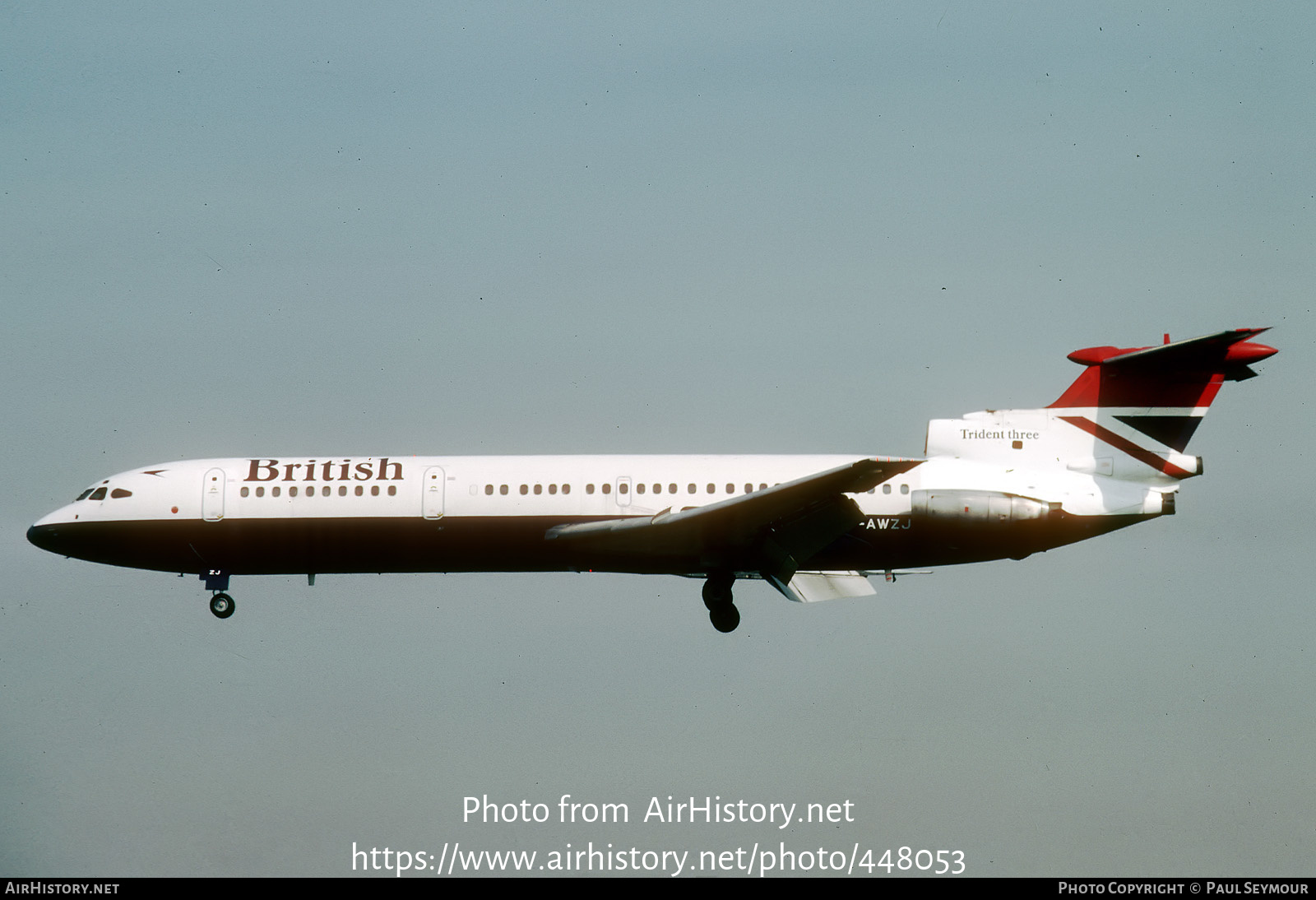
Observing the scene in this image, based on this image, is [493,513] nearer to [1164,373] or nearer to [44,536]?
[44,536]

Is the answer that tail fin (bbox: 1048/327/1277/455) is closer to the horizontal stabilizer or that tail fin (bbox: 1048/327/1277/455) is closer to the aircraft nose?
the horizontal stabilizer

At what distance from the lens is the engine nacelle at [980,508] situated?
87.0 feet

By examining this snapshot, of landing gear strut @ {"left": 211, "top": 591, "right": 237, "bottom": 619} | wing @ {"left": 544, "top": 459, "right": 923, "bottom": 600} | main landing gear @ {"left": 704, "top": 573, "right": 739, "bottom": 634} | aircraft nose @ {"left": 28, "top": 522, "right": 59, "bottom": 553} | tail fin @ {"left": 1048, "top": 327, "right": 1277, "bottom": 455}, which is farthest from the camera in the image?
aircraft nose @ {"left": 28, "top": 522, "right": 59, "bottom": 553}

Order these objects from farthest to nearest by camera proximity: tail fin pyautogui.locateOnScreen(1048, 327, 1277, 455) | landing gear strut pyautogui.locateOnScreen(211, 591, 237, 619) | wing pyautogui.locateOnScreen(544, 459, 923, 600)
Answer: landing gear strut pyautogui.locateOnScreen(211, 591, 237, 619) → tail fin pyautogui.locateOnScreen(1048, 327, 1277, 455) → wing pyautogui.locateOnScreen(544, 459, 923, 600)

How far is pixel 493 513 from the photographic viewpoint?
28438 millimetres

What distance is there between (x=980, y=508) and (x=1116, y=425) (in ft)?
12.5

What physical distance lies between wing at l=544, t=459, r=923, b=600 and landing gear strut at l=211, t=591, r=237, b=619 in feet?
24.3

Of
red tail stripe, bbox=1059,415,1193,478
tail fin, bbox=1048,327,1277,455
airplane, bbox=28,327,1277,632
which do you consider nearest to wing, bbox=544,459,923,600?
airplane, bbox=28,327,1277,632

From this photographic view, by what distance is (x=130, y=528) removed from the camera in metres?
29.7

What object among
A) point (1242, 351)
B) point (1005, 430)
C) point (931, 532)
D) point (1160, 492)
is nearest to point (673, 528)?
point (931, 532)

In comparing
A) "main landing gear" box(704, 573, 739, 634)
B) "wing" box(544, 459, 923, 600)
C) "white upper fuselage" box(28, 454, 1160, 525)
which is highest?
"white upper fuselage" box(28, 454, 1160, 525)

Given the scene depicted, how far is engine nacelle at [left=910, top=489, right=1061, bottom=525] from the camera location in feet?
87.0

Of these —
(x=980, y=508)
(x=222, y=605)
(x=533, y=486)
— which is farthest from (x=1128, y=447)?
(x=222, y=605)
